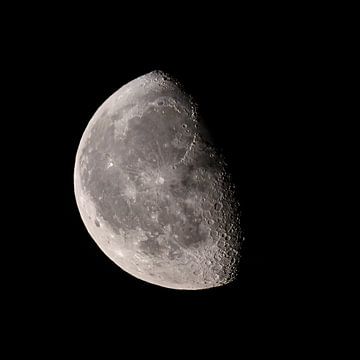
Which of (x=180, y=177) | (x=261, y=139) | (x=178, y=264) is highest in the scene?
(x=261, y=139)

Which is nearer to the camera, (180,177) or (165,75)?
(180,177)

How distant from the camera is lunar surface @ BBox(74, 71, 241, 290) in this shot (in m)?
3.73

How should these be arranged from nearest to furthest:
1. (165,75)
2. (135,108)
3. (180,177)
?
1. (180,177)
2. (135,108)
3. (165,75)

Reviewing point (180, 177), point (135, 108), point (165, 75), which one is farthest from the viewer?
point (165, 75)

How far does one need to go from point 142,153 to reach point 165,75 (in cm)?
91

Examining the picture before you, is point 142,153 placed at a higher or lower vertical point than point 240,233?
higher

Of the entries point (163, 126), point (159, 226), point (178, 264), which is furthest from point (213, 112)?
point (178, 264)

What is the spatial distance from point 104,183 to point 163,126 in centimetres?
67

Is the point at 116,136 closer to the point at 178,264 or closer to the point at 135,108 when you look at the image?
the point at 135,108

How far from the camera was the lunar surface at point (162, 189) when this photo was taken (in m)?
3.73

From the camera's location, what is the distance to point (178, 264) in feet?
13.1

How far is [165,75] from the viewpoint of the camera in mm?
4309

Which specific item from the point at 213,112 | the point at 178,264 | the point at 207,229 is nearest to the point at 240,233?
the point at 207,229

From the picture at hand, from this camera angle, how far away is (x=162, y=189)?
373 cm
